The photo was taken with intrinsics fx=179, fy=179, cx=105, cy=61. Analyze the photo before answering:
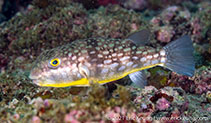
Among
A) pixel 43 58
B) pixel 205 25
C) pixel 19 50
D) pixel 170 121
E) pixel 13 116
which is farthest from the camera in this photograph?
pixel 205 25

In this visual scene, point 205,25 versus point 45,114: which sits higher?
point 205,25

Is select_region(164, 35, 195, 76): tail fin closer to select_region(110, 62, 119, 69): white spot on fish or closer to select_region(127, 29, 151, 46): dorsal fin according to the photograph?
select_region(127, 29, 151, 46): dorsal fin

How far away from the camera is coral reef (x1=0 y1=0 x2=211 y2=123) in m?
2.76

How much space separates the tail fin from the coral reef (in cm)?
61

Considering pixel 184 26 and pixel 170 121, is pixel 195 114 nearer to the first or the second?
pixel 170 121

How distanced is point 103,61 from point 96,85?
1.10m

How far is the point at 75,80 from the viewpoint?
3.66 meters

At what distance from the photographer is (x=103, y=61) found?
12.6ft

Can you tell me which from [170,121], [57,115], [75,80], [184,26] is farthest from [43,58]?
[184,26]

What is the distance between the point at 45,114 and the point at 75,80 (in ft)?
3.72

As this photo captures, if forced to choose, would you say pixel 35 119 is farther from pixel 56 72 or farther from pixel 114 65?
pixel 114 65

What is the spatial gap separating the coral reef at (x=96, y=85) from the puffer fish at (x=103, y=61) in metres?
0.44

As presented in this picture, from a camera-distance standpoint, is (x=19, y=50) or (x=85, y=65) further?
(x=19, y=50)

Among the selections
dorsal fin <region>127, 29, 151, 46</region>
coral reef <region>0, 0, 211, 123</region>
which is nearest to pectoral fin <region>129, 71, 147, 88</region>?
coral reef <region>0, 0, 211, 123</region>
